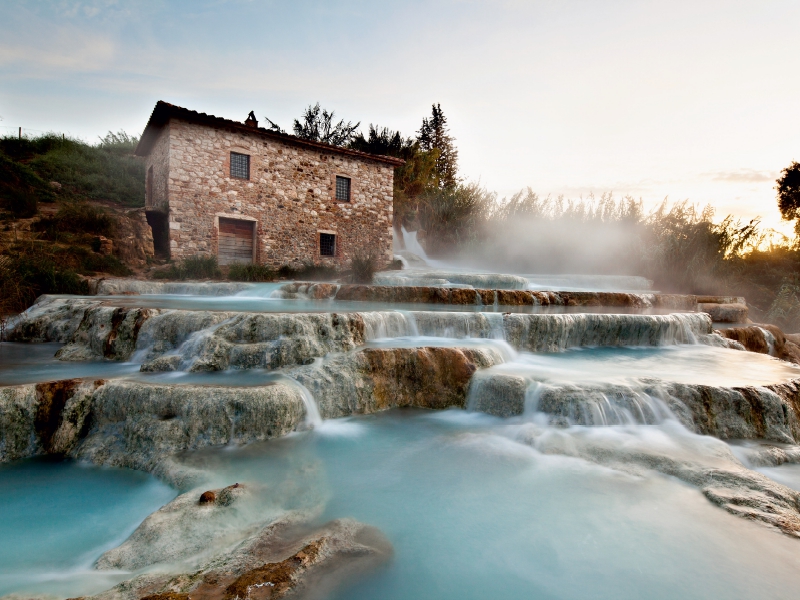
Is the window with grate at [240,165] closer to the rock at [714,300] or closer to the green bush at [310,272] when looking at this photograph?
the green bush at [310,272]

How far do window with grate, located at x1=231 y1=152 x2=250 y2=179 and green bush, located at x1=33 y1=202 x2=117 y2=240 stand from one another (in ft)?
10.9

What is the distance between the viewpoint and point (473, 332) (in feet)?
17.2

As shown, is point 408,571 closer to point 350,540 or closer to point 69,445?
point 350,540

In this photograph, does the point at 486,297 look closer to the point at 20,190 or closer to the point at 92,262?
the point at 92,262

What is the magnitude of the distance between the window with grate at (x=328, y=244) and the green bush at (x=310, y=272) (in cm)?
88

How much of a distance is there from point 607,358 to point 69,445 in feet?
18.3

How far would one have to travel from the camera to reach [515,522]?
7.55 ft

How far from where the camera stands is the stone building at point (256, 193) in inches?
418

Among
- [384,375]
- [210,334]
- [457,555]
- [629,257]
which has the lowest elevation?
[457,555]

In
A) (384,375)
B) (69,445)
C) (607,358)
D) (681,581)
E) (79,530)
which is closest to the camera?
(681,581)

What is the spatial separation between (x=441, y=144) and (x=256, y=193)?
12862 mm

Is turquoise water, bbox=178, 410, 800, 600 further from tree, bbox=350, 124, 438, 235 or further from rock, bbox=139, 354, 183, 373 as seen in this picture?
tree, bbox=350, 124, 438, 235

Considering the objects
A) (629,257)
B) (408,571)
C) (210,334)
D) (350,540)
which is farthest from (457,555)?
(629,257)

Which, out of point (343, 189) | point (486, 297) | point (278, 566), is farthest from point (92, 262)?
point (278, 566)
